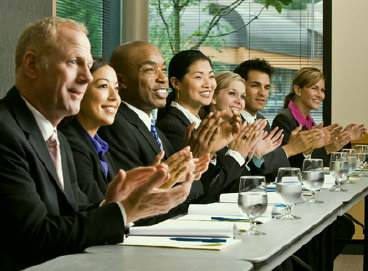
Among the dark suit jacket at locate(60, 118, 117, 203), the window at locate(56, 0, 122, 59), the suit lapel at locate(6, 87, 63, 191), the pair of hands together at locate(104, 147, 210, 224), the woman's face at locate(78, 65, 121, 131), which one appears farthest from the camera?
the window at locate(56, 0, 122, 59)

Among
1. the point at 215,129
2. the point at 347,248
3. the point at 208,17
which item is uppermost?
the point at 208,17

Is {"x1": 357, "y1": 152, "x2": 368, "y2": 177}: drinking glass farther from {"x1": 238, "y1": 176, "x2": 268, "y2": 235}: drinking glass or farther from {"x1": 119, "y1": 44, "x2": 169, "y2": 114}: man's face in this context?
{"x1": 238, "y1": 176, "x2": 268, "y2": 235}: drinking glass

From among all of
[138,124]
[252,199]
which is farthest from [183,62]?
[252,199]

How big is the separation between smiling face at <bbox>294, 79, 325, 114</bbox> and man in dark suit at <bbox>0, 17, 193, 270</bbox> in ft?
11.9

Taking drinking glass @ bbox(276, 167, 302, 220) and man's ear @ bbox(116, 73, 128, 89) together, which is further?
man's ear @ bbox(116, 73, 128, 89)

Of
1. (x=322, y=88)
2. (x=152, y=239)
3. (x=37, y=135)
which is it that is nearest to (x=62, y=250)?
(x=152, y=239)

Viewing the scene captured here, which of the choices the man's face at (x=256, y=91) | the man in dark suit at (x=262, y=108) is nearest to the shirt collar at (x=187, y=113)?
the man in dark suit at (x=262, y=108)

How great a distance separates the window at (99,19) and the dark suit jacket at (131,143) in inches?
102

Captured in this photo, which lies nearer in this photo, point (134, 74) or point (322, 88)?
point (134, 74)

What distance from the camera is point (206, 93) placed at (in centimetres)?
399

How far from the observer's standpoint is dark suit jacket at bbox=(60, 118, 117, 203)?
2.55 metres

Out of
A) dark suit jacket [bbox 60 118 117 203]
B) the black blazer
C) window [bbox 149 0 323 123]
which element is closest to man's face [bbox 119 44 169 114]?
the black blazer

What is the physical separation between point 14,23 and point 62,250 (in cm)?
178

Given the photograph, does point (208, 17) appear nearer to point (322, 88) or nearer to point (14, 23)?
point (322, 88)
